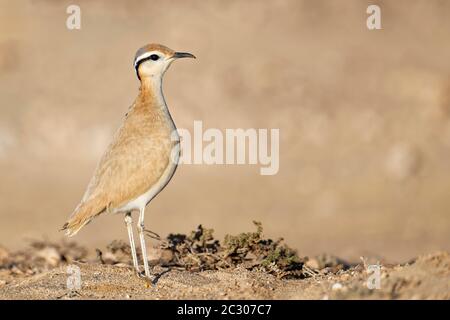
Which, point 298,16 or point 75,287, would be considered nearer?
point 75,287

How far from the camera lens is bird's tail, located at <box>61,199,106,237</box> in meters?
9.32

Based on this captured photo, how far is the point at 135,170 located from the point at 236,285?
1.55 metres

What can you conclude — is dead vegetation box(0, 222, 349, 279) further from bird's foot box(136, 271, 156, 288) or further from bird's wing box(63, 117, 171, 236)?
bird's wing box(63, 117, 171, 236)

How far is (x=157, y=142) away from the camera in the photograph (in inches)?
372

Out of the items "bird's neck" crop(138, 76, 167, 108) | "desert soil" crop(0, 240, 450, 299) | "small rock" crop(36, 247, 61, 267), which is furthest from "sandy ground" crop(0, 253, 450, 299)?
"small rock" crop(36, 247, 61, 267)

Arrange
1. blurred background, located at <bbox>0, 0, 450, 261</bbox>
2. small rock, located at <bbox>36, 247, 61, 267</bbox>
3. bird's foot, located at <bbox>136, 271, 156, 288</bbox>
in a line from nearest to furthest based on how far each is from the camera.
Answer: bird's foot, located at <bbox>136, 271, 156, 288</bbox> < small rock, located at <bbox>36, 247, 61, 267</bbox> < blurred background, located at <bbox>0, 0, 450, 261</bbox>

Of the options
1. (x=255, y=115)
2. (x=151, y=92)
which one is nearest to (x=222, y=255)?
(x=151, y=92)

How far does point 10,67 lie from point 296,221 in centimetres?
867

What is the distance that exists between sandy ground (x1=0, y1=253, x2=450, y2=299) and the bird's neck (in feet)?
5.73

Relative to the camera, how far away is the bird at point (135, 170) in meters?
9.34
